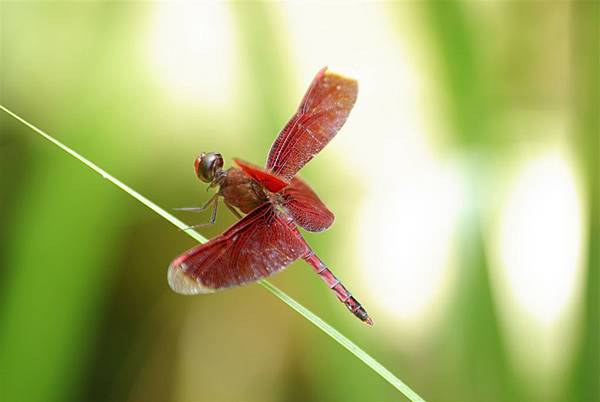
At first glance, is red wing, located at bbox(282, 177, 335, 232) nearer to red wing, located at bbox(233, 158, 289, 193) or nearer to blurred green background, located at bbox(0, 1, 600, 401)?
red wing, located at bbox(233, 158, 289, 193)

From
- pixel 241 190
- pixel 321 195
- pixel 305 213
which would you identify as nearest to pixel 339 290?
pixel 305 213

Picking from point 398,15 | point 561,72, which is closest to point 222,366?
point 398,15

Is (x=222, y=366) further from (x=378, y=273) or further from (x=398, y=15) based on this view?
(x=398, y=15)

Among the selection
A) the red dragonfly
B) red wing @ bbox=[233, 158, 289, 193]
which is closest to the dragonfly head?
the red dragonfly

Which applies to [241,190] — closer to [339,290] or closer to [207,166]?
[207,166]

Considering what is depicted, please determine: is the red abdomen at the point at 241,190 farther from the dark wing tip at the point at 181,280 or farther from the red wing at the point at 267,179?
the dark wing tip at the point at 181,280
